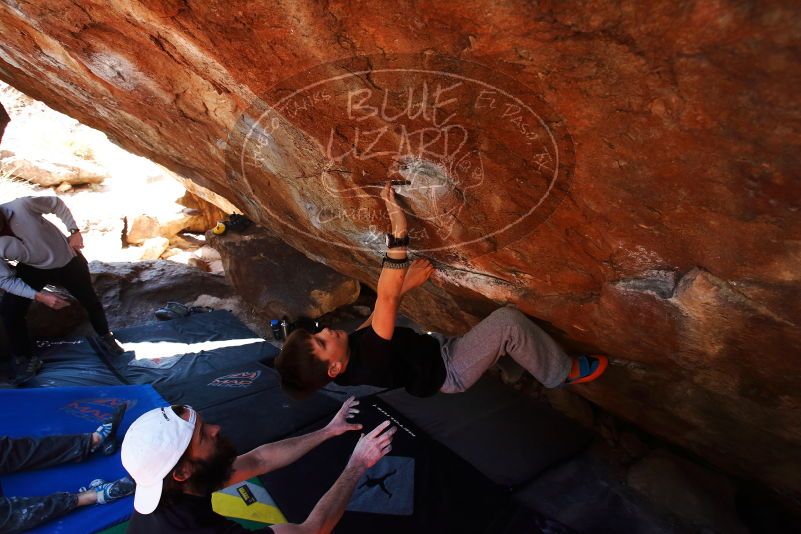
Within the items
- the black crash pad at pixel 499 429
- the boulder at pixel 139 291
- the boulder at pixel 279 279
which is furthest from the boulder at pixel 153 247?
the black crash pad at pixel 499 429

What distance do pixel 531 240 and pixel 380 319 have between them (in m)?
0.76

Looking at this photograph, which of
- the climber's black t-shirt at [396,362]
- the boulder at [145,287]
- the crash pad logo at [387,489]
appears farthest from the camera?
the boulder at [145,287]

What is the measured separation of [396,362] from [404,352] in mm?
79

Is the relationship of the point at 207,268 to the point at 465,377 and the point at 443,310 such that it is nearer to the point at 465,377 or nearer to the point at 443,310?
the point at 443,310

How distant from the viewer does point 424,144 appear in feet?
5.75

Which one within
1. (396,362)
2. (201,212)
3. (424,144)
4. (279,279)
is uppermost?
(424,144)

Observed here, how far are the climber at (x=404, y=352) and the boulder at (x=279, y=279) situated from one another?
9.00ft

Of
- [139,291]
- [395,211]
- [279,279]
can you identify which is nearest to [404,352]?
[395,211]

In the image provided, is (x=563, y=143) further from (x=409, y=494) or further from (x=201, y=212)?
(x=201, y=212)

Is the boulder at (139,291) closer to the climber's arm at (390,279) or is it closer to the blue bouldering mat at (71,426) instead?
the blue bouldering mat at (71,426)

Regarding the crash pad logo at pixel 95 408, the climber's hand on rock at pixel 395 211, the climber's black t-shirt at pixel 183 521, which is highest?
the climber's hand on rock at pixel 395 211

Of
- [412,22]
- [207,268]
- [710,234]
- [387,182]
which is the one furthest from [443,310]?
[207,268]

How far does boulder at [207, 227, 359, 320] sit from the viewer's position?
5.17 metres

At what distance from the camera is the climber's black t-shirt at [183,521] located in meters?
1.64
